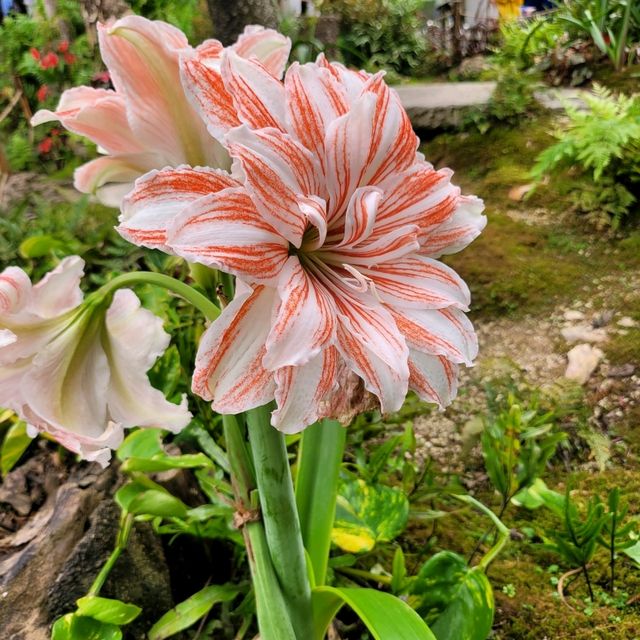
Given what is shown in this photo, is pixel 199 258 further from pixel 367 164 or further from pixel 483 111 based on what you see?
pixel 483 111

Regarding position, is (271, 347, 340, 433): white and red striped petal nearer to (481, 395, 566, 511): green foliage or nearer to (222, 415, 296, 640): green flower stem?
(222, 415, 296, 640): green flower stem

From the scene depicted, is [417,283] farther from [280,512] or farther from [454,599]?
[454,599]

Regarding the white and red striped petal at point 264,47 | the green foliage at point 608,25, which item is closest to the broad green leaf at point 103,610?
the white and red striped petal at point 264,47

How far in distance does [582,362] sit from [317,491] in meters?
1.33

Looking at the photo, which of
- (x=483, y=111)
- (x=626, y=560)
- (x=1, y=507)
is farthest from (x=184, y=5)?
(x=626, y=560)

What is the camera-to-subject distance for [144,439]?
1.18 metres

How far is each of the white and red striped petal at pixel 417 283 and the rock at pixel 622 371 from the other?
150 cm

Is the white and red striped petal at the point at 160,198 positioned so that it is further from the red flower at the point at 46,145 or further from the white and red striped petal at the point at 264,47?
the red flower at the point at 46,145

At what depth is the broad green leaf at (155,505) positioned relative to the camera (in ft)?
3.20

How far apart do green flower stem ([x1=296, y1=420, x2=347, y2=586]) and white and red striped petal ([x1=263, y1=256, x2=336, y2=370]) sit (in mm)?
445

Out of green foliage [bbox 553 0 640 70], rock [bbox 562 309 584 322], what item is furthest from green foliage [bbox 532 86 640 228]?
green foliage [bbox 553 0 640 70]

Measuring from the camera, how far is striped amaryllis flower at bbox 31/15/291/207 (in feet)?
2.08

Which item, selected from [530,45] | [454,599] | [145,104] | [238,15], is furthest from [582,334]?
[530,45]

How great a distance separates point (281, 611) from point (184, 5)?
6.54m
